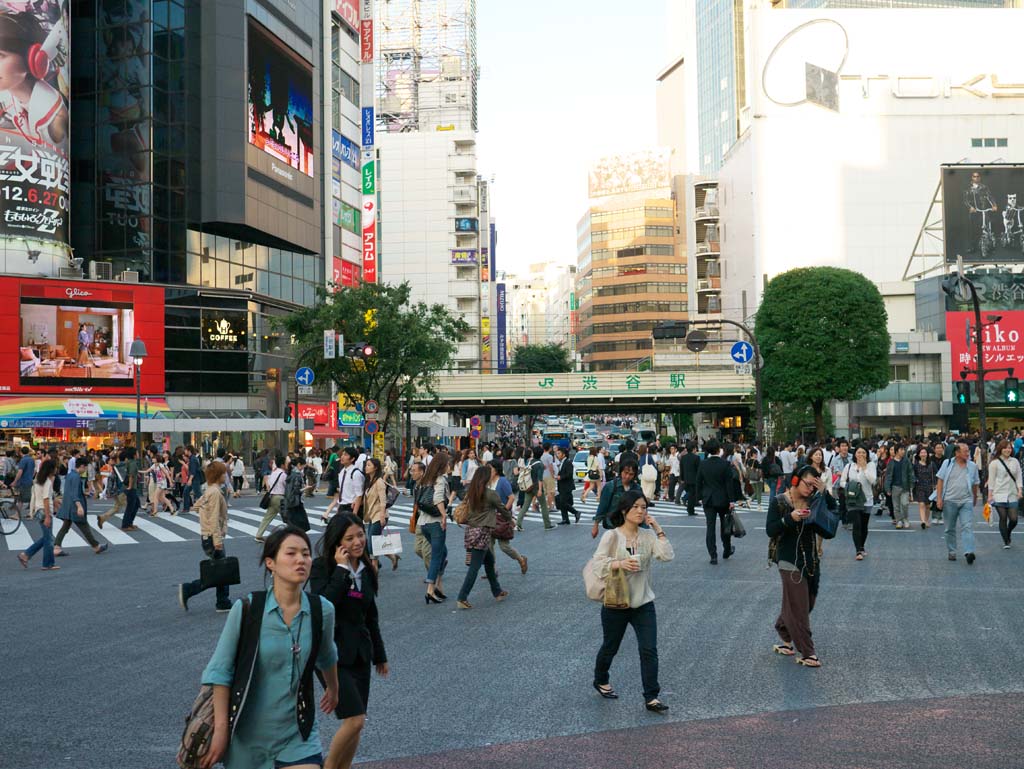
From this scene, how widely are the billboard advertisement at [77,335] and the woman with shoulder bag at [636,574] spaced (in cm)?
4311

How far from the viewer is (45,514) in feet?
54.7

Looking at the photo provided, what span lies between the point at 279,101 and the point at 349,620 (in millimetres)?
54703

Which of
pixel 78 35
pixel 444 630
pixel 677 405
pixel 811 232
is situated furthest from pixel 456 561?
pixel 811 232

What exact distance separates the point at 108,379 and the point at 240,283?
366 inches

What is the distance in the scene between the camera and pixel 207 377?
51.8m

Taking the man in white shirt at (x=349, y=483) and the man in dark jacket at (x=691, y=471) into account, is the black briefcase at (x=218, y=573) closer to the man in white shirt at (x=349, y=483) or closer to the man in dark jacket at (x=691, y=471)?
the man in white shirt at (x=349, y=483)

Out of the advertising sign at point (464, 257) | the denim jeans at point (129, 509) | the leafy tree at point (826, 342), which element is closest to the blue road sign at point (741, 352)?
the denim jeans at point (129, 509)

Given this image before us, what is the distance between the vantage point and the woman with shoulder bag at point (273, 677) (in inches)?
161

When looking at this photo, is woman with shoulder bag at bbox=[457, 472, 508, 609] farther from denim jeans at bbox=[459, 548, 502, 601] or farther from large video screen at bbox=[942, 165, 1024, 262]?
large video screen at bbox=[942, 165, 1024, 262]

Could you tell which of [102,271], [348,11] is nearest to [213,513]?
[102,271]

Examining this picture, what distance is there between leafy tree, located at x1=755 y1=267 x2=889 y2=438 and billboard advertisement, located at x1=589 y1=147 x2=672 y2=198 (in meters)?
78.9

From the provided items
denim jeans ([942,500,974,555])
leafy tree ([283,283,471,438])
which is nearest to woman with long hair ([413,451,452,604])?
denim jeans ([942,500,974,555])

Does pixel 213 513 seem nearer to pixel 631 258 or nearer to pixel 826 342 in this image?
pixel 826 342

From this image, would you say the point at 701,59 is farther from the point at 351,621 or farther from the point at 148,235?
the point at 351,621
